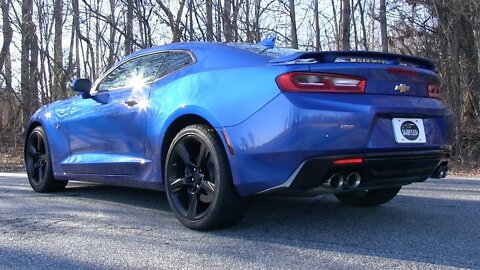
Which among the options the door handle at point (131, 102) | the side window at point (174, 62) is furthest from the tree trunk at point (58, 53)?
the side window at point (174, 62)

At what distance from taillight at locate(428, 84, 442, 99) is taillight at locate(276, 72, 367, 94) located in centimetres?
81

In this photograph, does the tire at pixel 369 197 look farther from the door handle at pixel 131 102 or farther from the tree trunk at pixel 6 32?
the tree trunk at pixel 6 32

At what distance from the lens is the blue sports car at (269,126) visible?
356cm

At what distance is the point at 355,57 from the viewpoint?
3.94 metres

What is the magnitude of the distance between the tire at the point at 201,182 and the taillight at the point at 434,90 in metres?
1.69

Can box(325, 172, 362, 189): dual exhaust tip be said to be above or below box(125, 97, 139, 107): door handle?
below

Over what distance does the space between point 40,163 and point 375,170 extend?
13.8ft

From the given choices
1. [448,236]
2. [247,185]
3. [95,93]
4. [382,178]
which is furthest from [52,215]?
[448,236]

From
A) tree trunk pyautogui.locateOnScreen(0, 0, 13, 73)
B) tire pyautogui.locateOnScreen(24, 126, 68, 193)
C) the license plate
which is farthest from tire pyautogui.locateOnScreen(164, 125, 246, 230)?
→ tree trunk pyautogui.locateOnScreen(0, 0, 13, 73)

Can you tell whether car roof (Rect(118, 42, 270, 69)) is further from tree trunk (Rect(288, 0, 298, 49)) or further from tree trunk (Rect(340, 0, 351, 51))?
tree trunk (Rect(288, 0, 298, 49))

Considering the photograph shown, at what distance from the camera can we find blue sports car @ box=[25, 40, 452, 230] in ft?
11.7

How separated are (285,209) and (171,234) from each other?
1.29 m

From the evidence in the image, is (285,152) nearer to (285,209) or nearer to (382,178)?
(382,178)

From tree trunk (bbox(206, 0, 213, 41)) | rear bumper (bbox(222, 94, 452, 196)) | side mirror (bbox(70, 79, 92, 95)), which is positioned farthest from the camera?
tree trunk (bbox(206, 0, 213, 41))
